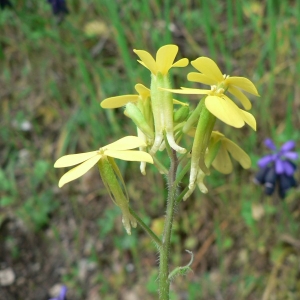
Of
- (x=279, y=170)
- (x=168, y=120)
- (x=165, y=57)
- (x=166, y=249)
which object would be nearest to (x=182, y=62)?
(x=165, y=57)

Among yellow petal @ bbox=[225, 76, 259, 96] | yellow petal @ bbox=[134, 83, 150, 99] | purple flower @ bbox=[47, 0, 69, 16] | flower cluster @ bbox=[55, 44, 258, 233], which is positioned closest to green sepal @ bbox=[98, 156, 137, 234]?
flower cluster @ bbox=[55, 44, 258, 233]

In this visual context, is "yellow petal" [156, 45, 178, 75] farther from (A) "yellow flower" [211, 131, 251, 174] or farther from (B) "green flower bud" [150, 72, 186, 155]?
(A) "yellow flower" [211, 131, 251, 174]

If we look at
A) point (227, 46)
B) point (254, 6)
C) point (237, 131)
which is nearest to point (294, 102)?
point (237, 131)

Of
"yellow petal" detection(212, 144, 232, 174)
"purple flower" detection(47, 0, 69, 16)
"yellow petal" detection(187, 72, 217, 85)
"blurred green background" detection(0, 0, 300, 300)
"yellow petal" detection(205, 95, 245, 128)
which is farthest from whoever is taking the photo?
"purple flower" detection(47, 0, 69, 16)

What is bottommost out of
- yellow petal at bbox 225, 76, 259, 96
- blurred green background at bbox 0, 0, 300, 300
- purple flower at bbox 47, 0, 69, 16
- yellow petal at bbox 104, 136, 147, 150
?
blurred green background at bbox 0, 0, 300, 300

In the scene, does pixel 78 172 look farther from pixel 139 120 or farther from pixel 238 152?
pixel 238 152

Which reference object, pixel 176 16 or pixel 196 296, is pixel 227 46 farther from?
pixel 196 296

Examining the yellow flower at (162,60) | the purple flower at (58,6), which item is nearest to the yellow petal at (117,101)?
the yellow flower at (162,60)
